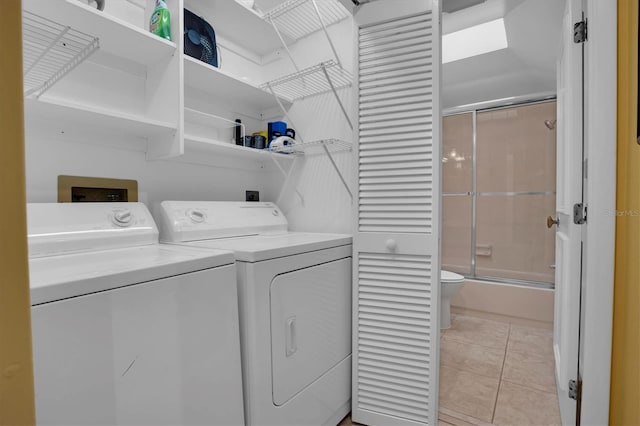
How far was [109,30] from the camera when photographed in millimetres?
1291

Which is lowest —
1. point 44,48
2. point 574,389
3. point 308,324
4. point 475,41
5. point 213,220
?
point 574,389

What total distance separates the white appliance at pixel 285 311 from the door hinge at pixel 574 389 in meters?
0.99

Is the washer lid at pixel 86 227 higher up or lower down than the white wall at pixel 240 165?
lower down

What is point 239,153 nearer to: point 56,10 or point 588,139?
point 56,10

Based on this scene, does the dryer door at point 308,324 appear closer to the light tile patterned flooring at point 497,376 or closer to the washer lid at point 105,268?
the washer lid at point 105,268

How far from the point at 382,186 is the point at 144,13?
148 cm

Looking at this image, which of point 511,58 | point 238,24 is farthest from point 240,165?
point 511,58

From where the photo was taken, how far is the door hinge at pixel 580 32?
1278 millimetres

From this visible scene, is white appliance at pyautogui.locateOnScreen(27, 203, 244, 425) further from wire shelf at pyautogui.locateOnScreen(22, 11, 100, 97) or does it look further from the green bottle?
the green bottle

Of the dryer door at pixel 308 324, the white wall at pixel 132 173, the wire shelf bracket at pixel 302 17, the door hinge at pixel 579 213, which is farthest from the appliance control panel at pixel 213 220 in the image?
the door hinge at pixel 579 213

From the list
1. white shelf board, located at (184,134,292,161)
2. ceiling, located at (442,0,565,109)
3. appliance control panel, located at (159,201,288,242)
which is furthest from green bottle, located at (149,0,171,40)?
ceiling, located at (442,0,565,109)

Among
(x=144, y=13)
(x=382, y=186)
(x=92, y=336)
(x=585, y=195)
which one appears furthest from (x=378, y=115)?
(x=92, y=336)

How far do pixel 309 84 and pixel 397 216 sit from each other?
104cm

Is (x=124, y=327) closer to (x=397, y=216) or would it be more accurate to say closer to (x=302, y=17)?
(x=397, y=216)
